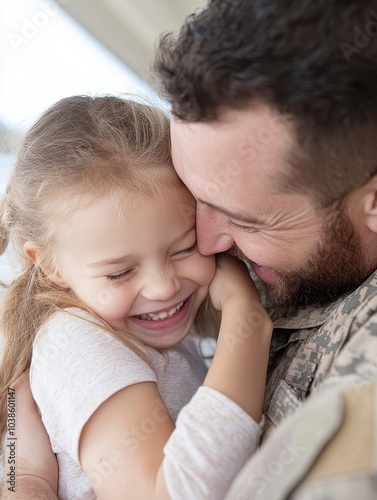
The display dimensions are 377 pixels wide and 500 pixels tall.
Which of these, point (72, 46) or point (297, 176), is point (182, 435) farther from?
point (72, 46)

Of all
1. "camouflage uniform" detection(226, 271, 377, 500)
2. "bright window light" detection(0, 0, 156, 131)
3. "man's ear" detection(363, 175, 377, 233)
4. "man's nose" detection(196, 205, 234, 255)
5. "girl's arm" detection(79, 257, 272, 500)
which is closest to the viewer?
"camouflage uniform" detection(226, 271, 377, 500)

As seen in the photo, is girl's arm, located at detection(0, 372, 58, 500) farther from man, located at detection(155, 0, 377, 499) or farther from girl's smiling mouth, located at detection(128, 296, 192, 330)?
man, located at detection(155, 0, 377, 499)

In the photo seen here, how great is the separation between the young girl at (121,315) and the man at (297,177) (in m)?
0.07

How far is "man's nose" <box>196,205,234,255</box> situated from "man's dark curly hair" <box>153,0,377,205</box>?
0.17 metres

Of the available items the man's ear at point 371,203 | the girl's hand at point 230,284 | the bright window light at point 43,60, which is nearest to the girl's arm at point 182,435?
the girl's hand at point 230,284

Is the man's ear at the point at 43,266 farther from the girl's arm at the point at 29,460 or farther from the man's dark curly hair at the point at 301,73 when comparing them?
the man's dark curly hair at the point at 301,73

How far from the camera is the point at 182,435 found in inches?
35.4

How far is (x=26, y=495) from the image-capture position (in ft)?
3.58

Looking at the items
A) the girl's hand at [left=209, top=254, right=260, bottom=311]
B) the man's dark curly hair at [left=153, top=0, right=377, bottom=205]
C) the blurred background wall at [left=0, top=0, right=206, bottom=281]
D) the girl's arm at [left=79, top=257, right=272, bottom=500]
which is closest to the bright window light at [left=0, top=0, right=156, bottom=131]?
the blurred background wall at [left=0, top=0, right=206, bottom=281]

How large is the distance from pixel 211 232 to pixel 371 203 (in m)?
0.29

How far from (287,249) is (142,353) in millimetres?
328

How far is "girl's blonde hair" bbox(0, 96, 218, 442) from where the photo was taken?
1138 millimetres

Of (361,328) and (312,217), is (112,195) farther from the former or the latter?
(361,328)

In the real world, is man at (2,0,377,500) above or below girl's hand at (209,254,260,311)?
above
